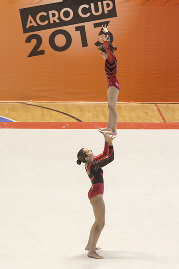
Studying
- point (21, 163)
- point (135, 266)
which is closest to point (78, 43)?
point (21, 163)

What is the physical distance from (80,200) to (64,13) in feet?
16.6

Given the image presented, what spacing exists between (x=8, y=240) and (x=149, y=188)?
2.03 meters

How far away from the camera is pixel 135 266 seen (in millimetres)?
4820

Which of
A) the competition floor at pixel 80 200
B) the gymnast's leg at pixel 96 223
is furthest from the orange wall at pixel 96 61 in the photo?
the gymnast's leg at pixel 96 223

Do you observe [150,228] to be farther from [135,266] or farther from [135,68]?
[135,68]

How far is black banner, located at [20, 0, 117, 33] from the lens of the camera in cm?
1002

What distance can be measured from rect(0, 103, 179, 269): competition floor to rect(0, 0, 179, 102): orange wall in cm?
231

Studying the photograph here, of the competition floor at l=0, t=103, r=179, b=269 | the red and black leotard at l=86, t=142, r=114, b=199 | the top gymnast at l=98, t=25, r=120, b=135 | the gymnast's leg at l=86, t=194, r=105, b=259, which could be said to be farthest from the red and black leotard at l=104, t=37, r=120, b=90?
the competition floor at l=0, t=103, r=179, b=269

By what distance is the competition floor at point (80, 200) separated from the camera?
5012 millimetres

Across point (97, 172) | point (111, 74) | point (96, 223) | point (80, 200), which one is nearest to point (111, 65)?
point (111, 74)

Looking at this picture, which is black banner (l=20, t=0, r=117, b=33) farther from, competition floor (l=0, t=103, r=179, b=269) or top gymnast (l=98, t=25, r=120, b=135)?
top gymnast (l=98, t=25, r=120, b=135)

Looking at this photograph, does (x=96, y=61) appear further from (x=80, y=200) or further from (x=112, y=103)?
(x=112, y=103)

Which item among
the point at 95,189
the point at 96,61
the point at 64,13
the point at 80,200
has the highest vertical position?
the point at 64,13

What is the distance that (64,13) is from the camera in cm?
1009
